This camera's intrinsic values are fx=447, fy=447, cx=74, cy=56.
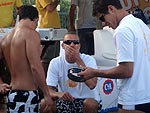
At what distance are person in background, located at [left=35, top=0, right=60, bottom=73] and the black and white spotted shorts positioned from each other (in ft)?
8.39

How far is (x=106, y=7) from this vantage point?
151 inches

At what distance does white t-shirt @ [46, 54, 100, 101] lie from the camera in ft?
18.4

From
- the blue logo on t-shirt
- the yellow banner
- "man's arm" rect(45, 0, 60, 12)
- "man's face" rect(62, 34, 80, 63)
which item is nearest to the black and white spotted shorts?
"man's face" rect(62, 34, 80, 63)

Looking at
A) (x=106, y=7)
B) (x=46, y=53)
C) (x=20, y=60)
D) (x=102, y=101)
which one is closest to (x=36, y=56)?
(x=20, y=60)

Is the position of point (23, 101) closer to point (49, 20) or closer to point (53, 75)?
point (53, 75)

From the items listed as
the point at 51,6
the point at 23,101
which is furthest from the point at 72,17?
the point at 23,101

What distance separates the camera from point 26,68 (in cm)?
466

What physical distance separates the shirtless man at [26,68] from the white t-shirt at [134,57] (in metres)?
1.08

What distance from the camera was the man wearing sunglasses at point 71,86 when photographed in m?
5.45

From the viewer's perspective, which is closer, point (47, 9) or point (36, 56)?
point (36, 56)

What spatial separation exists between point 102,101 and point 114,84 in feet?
0.92

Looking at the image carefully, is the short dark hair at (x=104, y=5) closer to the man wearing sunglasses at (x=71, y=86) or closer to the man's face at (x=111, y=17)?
the man's face at (x=111, y=17)

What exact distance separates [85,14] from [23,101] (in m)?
3.07

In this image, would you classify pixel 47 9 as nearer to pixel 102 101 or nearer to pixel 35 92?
pixel 102 101
